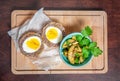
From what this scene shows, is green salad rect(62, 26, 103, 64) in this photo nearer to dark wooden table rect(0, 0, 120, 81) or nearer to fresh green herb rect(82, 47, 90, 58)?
fresh green herb rect(82, 47, 90, 58)

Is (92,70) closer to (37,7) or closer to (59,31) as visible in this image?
(59,31)

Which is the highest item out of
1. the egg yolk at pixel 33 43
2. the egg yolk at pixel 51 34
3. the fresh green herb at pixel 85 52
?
the egg yolk at pixel 51 34

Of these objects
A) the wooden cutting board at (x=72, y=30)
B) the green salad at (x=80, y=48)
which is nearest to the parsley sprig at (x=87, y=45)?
the green salad at (x=80, y=48)

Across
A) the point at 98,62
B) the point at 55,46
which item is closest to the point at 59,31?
the point at 55,46

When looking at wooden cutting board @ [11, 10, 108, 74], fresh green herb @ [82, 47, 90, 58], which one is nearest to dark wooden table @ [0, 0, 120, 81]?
wooden cutting board @ [11, 10, 108, 74]

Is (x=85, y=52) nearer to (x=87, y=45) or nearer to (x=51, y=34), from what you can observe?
(x=87, y=45)

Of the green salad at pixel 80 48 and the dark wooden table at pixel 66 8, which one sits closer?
the green salad at pixel 80 48

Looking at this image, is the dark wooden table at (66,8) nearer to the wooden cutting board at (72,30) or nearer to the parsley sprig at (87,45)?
the wooden cutting board at (72,30)
